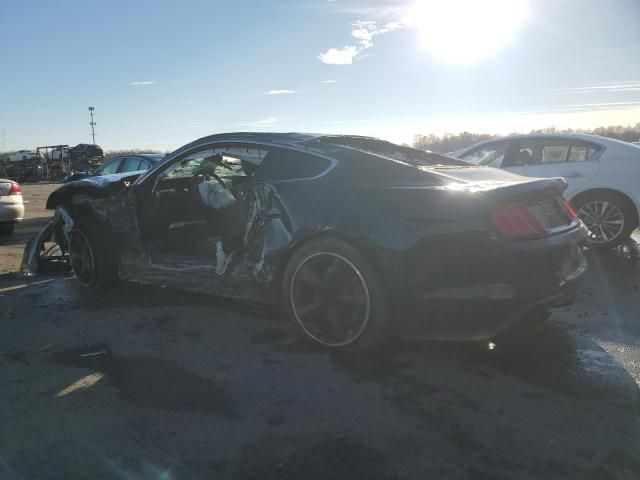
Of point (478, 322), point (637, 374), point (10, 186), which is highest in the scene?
point (10, 186)

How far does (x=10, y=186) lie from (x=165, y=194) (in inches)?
228

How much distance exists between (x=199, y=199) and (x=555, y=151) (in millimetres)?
5041

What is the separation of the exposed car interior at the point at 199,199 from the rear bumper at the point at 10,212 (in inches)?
215

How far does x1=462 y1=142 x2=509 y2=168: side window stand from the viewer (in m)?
7.48

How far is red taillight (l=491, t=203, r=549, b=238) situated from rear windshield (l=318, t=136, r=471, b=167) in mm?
1007

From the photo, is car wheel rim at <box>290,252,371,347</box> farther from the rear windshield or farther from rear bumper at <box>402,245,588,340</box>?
the rear windshield

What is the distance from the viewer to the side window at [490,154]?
7.48 metres

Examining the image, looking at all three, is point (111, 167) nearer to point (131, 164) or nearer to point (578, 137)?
point (131, 164)

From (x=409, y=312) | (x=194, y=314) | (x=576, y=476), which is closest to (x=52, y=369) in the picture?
(x=194, y=314)

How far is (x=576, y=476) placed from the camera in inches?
83.4

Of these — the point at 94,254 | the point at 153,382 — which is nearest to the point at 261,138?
the point at 153,382

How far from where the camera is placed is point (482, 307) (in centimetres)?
289

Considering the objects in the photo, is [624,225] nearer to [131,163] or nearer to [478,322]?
[478,322]

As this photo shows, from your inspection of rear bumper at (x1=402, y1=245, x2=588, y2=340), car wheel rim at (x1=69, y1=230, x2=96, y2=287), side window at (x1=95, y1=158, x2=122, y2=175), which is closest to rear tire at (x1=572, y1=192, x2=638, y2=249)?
rear bumper at (x1=402, y1=245, x2=588, y2=340)
